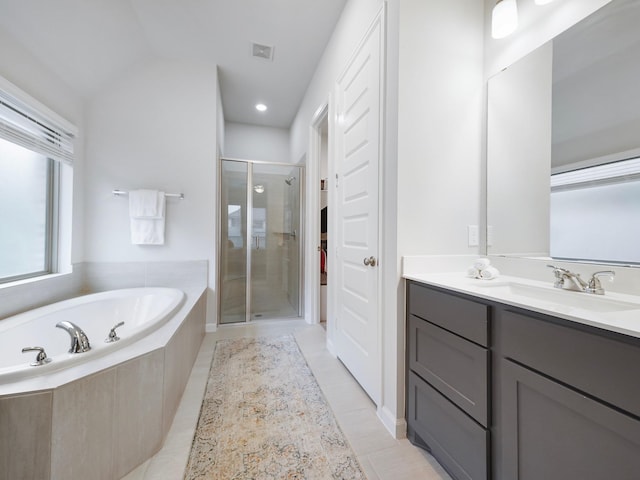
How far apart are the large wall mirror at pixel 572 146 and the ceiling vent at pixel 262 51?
201 centimetres

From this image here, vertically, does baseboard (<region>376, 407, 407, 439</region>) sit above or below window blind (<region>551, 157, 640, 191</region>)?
below

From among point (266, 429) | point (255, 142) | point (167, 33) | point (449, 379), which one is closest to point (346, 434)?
point (266, 429)

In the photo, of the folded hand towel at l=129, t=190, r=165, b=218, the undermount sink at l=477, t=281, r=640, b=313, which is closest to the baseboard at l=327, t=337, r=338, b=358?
the undermount sink at l=477, t=281, r=640, b=313

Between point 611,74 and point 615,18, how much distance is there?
21 cm

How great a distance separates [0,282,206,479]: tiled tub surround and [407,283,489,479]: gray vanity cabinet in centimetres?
121

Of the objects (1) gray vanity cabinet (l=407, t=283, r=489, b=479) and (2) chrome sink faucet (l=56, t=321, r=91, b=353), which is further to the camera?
(2) chrome sink faucet (l=56, t=321, r=91, b=353)

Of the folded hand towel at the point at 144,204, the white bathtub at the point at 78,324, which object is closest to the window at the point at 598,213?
the white bathtub at the point at 78,324

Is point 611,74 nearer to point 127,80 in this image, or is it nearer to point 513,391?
point 513,391

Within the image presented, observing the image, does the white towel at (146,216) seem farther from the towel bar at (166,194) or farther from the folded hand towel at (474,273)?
the folded hand towel at (474,273)

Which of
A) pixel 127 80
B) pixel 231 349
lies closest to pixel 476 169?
pixel 231 349

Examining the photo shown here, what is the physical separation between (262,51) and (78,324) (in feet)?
9.01

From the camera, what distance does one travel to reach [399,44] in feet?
4.31

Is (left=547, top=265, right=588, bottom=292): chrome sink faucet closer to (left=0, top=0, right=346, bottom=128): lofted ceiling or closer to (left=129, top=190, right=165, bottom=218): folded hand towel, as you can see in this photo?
(left=0, top=0, right=346, bottom=128): lofted ceiling

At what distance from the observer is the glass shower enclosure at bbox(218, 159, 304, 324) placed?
3.11 m
